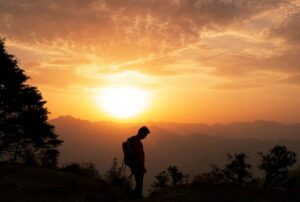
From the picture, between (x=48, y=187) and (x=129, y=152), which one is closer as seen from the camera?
(x=48, y=187)

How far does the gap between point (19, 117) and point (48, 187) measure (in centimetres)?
2152

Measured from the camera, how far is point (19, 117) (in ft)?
114

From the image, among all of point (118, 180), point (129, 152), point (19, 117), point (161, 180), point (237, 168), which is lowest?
point (118, 180)

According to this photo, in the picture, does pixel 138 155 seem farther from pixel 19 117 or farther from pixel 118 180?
pixel 19 117

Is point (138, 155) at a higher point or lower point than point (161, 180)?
lower

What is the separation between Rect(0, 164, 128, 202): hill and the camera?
13.6m

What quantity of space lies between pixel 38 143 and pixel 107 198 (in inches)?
899

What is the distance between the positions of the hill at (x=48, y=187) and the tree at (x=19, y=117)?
1716cm

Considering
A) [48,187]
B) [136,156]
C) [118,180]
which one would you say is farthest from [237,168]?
[48,187]

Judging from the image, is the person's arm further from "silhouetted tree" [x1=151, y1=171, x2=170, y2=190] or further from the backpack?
"silhouetted tree" [x1=151, y1=171, x2=170, y2=190]

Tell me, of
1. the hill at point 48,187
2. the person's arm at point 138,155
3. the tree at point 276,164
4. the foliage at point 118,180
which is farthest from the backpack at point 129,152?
the tree at point 276,164

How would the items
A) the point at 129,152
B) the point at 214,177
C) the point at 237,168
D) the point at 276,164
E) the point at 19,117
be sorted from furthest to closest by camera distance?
the point at 237,168 → the point at 276,164 → the point at 19,117 → the point at 214,177 → the point at 129,152

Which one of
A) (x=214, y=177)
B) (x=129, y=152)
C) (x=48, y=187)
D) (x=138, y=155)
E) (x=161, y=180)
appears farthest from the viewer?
(x=161, y=180)

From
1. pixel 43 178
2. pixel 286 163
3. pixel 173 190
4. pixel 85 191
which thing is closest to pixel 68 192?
pixel 85 191
